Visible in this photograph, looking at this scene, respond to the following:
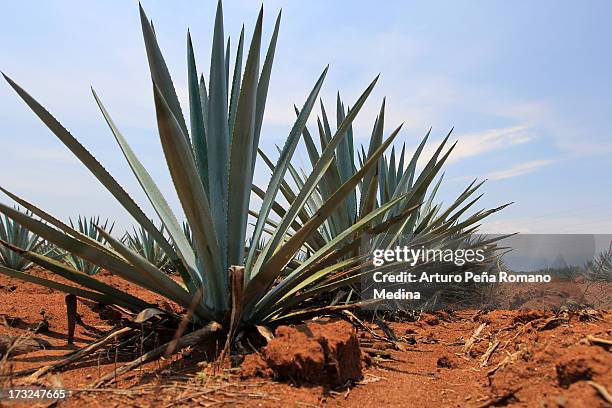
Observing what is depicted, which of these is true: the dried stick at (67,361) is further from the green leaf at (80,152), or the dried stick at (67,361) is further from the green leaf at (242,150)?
the green leaf at (242,150)

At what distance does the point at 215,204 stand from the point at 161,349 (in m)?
0.71

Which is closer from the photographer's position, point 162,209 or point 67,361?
point 67,361

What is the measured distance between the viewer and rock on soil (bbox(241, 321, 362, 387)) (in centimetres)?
166

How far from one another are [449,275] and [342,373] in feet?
10.8

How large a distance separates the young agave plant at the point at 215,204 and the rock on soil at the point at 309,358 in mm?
200

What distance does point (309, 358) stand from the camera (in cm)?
165

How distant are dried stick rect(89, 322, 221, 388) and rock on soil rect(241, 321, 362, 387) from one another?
0.81 ft

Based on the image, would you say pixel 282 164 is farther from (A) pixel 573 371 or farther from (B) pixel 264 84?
(A) pixel 573 371

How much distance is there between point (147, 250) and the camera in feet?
25.2

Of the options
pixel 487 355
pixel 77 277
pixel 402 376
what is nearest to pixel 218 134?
pixel 77 277

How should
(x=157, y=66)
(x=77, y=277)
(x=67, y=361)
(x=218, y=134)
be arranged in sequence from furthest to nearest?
(x=218, y=134) < (x=157, y=66) < (x=77, y=277) < (x=67, y=361)

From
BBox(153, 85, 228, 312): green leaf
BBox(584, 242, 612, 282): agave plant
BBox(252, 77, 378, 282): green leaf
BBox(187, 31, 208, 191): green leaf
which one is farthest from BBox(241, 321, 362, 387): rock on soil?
BBox(584, 242, 612, 282): agave plant

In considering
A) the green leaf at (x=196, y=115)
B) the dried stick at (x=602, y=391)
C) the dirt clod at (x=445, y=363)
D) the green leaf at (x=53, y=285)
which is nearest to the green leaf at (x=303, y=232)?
the green leaf at (x=196, y=115)

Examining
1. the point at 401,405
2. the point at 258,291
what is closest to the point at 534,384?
the point at 401,405
